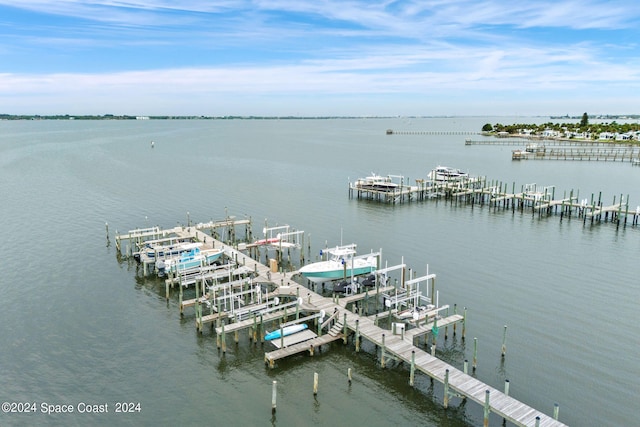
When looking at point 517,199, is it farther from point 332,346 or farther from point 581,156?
point 581,156

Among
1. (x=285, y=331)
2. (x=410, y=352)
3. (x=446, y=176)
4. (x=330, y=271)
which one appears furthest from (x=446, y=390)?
(x=446, y=176)

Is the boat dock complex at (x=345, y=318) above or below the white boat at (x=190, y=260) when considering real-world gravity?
below

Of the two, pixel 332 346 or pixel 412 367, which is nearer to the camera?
pixel 412 367

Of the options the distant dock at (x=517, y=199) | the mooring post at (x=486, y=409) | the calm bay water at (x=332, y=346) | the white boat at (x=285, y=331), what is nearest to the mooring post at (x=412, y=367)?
the calm bay water at (x=332, y=346)

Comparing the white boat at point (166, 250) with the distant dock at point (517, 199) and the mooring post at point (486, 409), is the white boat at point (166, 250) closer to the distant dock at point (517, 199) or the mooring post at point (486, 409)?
the mooring post at point (486, 409)

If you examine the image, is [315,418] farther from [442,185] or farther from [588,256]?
[442,185]

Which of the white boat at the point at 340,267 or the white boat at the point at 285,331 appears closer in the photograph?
the white boat at the point at 285,331

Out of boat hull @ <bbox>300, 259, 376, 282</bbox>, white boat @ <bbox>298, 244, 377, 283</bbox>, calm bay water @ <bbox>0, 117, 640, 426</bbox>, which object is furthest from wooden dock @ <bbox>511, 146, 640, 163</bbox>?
boat hull @ <bbox>300, 259, 376, 282</bbox>
